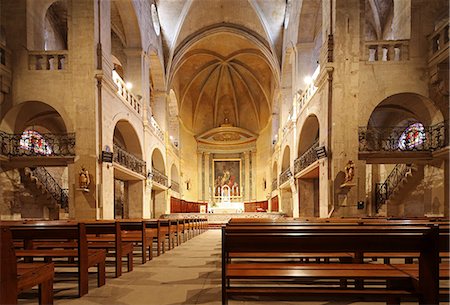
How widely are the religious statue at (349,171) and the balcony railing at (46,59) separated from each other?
32.7ft

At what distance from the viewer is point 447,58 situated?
9906mm

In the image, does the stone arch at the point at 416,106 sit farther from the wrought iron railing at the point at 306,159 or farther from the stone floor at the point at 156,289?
the stone floor at the point at 156,289

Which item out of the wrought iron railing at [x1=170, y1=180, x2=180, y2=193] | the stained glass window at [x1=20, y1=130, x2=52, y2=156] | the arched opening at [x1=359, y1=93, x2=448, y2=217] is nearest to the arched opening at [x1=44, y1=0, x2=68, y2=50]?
the stained glass window at [x1=20, y1=130, x2=52, y2=156]

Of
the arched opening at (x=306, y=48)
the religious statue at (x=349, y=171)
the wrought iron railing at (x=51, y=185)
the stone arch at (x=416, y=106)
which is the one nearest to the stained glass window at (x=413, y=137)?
the stone arch at (x=416, y=106)

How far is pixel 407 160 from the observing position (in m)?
10.6

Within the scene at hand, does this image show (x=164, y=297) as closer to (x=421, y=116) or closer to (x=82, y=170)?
(x=82, y=170)

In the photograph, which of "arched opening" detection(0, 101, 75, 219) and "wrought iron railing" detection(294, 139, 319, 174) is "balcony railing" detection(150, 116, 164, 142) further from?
"wrought iron railing" detection(294, 139, 319, 174)

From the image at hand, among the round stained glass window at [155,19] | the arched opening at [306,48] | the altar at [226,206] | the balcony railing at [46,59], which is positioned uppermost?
the round stained glass window at [155,19]

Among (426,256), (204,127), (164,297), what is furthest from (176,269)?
(204,127)

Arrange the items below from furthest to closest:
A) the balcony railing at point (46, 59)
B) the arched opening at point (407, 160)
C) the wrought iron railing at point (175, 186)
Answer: the wrought iron railing at point (175, 186) → the balcony railing at point (46, 59) → the arched opening at point (407, 160)

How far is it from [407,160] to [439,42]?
3762mm

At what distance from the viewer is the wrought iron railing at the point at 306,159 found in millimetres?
13406

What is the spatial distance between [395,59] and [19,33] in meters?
12.8

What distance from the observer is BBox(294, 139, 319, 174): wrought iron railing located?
13406mm
